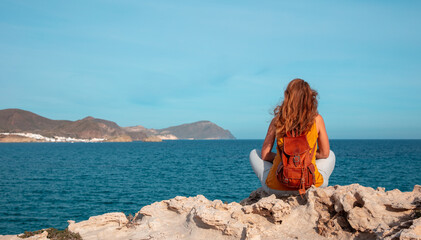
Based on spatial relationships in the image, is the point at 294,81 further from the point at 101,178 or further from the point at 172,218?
the point at 101,178

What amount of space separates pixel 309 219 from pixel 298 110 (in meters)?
1.90

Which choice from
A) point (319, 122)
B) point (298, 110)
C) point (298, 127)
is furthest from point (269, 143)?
point (319, 122)

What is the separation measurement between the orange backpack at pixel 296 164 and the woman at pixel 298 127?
0.49ft

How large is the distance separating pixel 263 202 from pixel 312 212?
85 cm

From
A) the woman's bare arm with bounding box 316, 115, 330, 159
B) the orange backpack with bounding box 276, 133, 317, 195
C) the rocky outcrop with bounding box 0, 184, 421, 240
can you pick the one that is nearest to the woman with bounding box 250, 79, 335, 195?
the woman's bare arm with bounding box 316, 115, 330, 159

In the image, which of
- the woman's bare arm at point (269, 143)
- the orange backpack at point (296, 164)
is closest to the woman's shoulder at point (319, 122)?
the orange backpack at point (296, 164)

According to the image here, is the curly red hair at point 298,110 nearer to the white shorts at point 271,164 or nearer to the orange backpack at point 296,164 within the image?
the orange backpack at point 296,164

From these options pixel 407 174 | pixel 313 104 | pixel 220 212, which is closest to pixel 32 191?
pixel 220 212

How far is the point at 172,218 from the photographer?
282 inches

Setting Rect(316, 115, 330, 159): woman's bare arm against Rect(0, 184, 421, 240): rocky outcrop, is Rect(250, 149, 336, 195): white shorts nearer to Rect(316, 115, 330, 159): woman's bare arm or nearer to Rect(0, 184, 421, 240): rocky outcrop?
Rect(316, 115, 330, 159): woman's bare arm

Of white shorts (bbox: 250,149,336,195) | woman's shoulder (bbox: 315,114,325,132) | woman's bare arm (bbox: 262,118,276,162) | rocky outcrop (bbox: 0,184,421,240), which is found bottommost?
rocky outcrop (bbox: 0,184,421,240)

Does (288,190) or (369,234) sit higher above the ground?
(288,190)

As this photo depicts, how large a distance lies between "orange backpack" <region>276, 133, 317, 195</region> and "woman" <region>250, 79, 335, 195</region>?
5.8 inches

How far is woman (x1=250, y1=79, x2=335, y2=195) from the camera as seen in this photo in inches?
225
